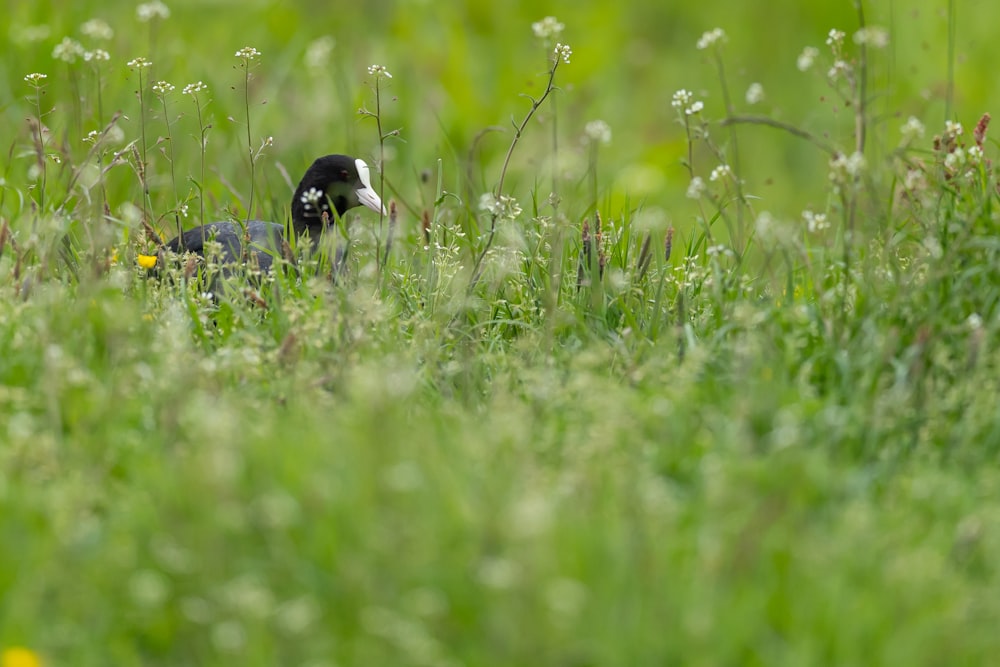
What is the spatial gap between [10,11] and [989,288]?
5.97 m

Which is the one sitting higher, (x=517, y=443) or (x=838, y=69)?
(x=838, y=69)

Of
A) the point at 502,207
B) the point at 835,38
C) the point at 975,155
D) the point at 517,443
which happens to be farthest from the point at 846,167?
the point at 517,443

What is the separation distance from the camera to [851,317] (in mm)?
3982

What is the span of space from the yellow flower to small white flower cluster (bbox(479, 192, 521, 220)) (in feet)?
8.20

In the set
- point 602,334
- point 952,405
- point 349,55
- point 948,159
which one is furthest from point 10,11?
point 952,405

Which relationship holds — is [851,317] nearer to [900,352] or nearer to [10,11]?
[900,352]

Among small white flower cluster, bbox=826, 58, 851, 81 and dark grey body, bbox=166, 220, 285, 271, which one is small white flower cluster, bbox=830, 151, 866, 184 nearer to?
small white flower cluster, bbox=826, 58, 851, 81

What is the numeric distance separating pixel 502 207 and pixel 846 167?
4.11 ft

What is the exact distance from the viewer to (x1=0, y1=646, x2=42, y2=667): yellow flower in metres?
2.51

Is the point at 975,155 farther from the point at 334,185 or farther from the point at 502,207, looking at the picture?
the point at 334,185

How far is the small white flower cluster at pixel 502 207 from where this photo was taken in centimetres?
473

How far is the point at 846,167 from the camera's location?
154 inches

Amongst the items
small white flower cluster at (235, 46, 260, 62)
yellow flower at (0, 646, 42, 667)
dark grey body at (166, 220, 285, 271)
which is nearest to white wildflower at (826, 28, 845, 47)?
small white flower cluster at (235, 46, 260, 62)

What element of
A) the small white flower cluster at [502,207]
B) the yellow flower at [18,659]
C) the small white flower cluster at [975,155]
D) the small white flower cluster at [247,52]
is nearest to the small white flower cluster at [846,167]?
the small white flower cluster at [975,155]
